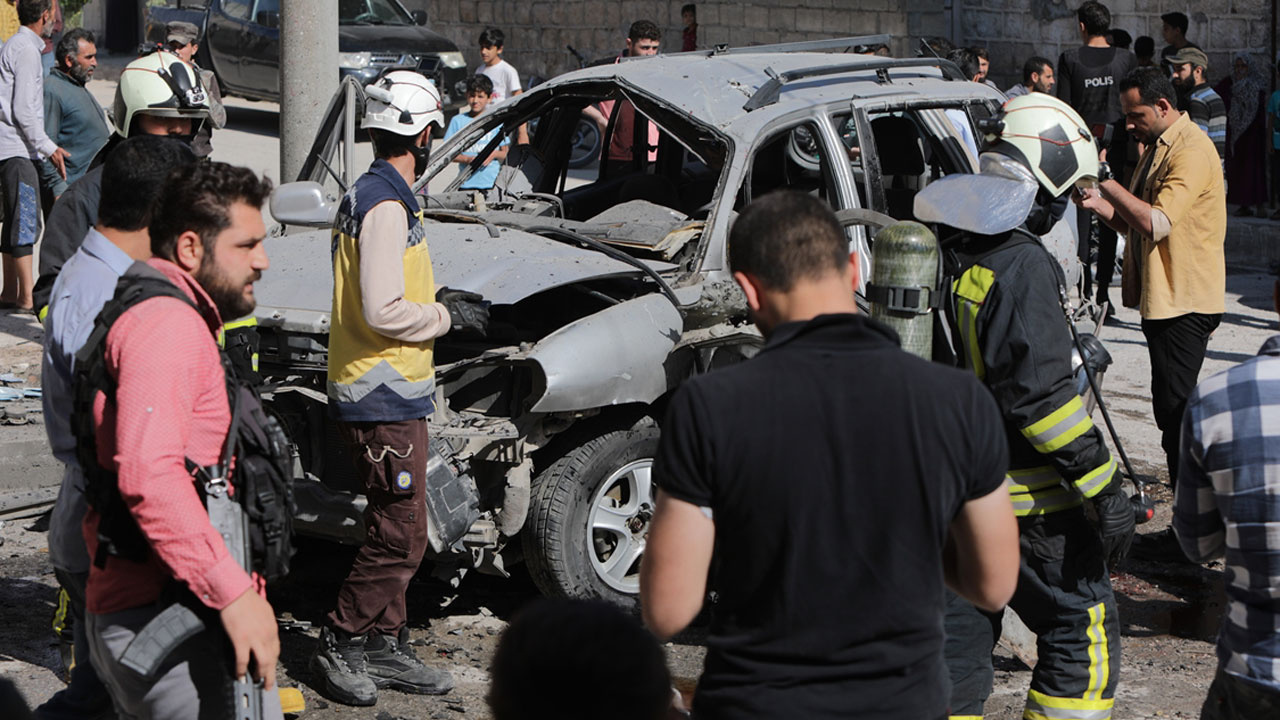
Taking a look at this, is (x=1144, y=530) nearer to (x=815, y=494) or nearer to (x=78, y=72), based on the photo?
(x=815, y=494)

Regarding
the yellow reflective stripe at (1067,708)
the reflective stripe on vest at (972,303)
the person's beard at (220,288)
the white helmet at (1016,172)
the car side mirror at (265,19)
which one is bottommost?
the yellow reflective stripe at (1067,708)

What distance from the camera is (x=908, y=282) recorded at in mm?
3721

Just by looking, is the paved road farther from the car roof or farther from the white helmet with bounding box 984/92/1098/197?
the car roof

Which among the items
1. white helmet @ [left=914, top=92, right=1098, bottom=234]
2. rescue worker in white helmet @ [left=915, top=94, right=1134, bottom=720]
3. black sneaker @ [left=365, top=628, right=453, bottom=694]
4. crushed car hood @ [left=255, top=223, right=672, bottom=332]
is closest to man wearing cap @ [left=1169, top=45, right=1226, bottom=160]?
crushed car hood @ [left=255, top=223, right=672, bottom=332]

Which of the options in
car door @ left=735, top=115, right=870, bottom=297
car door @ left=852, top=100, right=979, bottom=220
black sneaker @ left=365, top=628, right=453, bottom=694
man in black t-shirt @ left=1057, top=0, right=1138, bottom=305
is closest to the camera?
black sneaker @ left=365, top=628, right=453, bottom=694

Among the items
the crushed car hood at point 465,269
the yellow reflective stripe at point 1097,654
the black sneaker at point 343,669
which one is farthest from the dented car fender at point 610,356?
the yellow reflective stripe at point 1097,654

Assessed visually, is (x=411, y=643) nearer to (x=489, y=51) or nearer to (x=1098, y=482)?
(x=1098, y=482)

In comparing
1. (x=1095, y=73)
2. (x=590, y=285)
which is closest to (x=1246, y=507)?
(x=590, y=285)

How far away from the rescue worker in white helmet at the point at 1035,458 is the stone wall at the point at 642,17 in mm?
13744

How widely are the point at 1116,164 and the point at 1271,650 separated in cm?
803

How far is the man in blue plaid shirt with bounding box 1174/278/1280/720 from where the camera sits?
2.87 metres

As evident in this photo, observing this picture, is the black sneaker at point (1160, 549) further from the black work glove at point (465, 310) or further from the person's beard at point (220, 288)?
the person's beard at point (220, 288)

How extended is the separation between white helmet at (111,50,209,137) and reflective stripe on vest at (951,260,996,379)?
3.50 meters

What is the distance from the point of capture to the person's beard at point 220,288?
307cm
